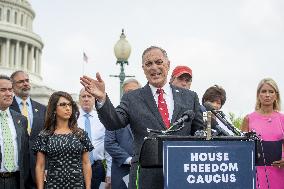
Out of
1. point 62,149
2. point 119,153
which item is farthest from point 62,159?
point 119,153

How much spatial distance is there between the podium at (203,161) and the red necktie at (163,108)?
0.76m

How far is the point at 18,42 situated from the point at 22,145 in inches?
3008

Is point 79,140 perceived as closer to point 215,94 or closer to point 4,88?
point 4,88

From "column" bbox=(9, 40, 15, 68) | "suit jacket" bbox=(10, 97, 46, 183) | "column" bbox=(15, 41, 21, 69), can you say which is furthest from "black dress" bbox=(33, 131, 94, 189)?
"column" bbox=(15, 41, 21, 69)

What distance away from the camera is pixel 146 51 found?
4.88 meters

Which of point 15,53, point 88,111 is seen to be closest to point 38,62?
point 15,53

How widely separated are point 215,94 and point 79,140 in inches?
72.2

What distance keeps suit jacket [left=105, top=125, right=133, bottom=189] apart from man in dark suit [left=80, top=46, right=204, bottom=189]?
338 centimetres

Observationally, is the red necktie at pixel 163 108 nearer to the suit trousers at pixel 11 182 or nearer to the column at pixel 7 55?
the suit trousers at pixel 11 182

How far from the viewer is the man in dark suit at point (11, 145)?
298 inches

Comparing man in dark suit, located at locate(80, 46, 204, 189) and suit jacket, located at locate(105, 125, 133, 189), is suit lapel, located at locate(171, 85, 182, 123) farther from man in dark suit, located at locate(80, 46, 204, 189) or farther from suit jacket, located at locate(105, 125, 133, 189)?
suit jacket, located at locate(105, 125, 133, 189)

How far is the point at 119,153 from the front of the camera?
27.2ft

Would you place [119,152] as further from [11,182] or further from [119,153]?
[11,182]

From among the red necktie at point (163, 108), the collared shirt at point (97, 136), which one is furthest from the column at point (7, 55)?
the red necktie at point (163, 108)
